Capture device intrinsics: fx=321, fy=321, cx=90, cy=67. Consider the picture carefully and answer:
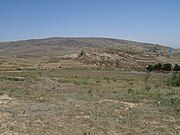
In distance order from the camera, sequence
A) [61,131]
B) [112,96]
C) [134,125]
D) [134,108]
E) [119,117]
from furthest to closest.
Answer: [112,96] < [134,108] < [119,117] < [134,125] < [61,131]

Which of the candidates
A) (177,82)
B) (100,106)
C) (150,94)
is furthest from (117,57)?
(100,106)

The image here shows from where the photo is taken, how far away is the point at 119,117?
53.2ft

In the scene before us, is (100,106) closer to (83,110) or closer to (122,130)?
(83,110)

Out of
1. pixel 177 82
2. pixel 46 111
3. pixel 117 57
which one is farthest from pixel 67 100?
pixel 117 57

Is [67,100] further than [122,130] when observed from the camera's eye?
Yes

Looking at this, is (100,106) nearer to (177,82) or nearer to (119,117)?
(119,117)

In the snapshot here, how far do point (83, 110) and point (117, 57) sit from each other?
6137cm

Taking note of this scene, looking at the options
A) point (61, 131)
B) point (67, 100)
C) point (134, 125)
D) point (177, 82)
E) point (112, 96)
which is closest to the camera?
point (61, 131)

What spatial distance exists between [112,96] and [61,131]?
33.1 ft

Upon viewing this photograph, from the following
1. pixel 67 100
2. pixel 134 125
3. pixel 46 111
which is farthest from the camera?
pixel 67 100

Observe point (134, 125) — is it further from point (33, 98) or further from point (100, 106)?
point (33, 98)

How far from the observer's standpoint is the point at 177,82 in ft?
104

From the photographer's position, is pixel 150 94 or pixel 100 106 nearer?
pixel 100 106

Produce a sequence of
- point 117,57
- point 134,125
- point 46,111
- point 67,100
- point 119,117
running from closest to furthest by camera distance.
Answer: point 134,125 < point 119,117 < point 46,111 < point 67,100 < point 117,57
